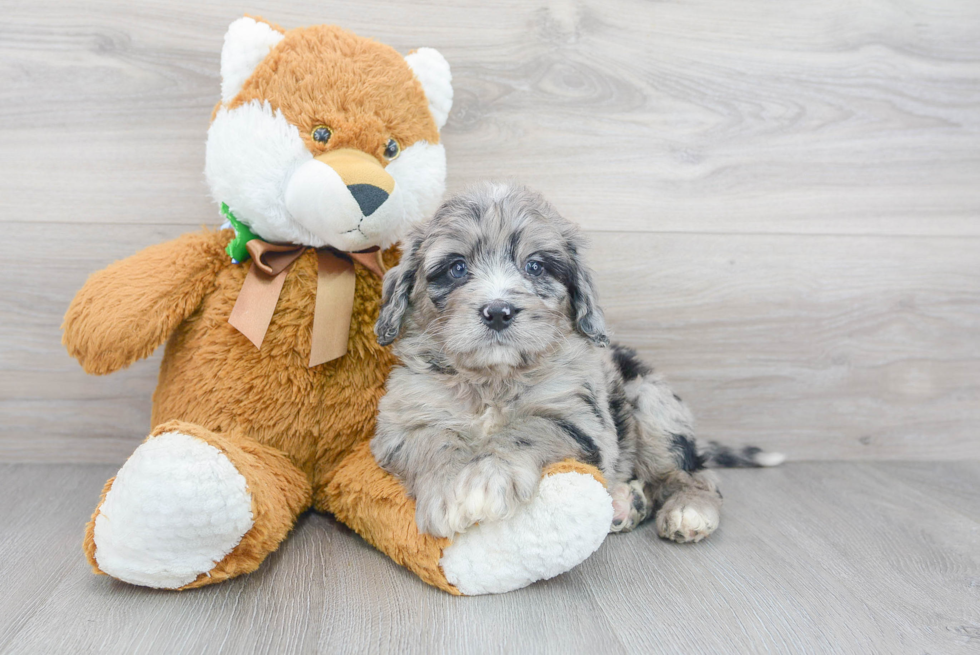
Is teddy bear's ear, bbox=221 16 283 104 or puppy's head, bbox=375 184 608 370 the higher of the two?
teddy bear's ear, bbox=221 16 283 104

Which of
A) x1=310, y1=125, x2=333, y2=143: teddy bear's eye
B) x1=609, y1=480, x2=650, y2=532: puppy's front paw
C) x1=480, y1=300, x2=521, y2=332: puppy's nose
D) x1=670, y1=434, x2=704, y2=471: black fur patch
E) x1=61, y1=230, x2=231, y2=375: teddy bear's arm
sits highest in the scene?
x1=310, y1=125, x2=333, y2=143: teddy bear's eye

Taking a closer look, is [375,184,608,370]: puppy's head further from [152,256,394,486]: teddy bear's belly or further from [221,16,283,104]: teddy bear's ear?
[221,16,283,104]: teddy bear's ear

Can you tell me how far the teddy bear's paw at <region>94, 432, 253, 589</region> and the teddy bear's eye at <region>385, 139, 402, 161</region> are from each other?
2.83 ft

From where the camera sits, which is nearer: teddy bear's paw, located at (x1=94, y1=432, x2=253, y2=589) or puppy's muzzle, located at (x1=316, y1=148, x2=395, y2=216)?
teddy bear's paw, located at (x1=94, y1=432, x2=253, y2=589)

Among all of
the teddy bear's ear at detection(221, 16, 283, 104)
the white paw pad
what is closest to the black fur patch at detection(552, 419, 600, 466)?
the white paw pad

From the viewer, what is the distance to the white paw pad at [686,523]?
1.90 metres

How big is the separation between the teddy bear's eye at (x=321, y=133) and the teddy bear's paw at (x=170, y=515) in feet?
2.60

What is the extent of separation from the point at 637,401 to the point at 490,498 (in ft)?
2.62

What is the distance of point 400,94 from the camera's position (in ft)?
6.12

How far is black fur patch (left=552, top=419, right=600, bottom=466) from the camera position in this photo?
1701mm

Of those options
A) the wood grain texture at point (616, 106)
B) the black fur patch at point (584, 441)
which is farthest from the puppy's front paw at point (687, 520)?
the wood grain texture at point (616, 106)

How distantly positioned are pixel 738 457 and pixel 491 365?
4.41ft

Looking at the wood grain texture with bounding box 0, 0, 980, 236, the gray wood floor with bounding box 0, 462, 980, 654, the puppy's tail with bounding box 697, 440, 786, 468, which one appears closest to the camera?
the gray wood floor with bounding box 0, 462, 980, 654

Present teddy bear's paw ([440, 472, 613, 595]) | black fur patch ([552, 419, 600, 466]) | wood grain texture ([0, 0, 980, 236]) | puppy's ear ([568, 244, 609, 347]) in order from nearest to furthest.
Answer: teddy bear's paw ([440, 472, 613, 595]), black fur patch ([552, 419, 600, 466]), puppy's ear ([568, 244, 609, 347]), wood grain texture ([0, 0, 980, 236])
